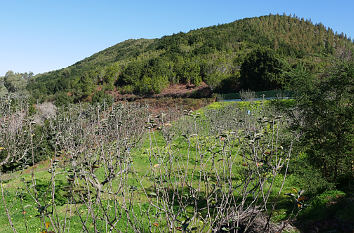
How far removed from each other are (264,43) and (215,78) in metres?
29.9

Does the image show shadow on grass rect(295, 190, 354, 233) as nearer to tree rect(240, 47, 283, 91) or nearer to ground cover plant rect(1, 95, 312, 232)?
ground cover plant rect(1, 95, 312, 232)

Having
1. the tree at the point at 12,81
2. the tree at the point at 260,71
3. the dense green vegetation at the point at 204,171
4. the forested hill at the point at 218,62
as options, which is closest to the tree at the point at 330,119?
the dense green vegetation at the point at 204,171

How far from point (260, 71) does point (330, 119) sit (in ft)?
102

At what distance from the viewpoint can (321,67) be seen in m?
8.17

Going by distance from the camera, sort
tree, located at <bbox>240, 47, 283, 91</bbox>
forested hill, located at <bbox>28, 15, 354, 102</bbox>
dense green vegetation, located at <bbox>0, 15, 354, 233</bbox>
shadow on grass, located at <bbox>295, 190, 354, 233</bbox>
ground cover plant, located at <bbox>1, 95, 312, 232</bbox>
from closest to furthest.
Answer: ground cover plant, located at <bbox>1, 95, 312, 232</bbox>, dense green vegetation, located at <bbox>0, 15, 354, 233</bbox>, shadow on grass, located at <bbox>295, 190, 354, 233</bbox>, tree, located at <bbox>240, 47, 283, 91</bbox>, forested hill, located at <bbox>28, 15, 354, 102</bbox>

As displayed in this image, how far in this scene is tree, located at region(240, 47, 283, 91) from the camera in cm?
3475

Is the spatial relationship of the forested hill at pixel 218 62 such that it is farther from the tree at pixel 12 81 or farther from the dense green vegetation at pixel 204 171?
the dense green vegetation at pixel 204 171

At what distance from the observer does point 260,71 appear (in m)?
36.4

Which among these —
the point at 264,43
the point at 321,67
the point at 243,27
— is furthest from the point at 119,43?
the point at 321,67

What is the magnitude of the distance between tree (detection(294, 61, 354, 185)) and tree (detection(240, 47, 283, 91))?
27.8 m

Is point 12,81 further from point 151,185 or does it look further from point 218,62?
point 151,185

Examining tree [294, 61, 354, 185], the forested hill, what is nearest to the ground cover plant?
tree [294, 61, 354, 185]

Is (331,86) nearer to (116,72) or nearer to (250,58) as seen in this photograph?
(250,58)

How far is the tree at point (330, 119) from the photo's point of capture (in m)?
6.89
